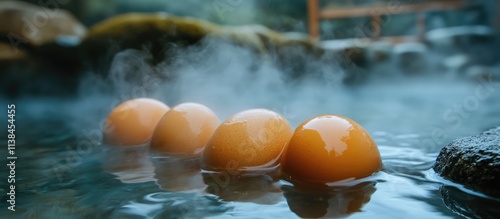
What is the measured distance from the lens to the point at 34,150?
472 centimetres

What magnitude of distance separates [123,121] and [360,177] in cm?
272

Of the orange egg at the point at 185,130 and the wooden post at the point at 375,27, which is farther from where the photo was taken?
the wooden post at the point at 375,27

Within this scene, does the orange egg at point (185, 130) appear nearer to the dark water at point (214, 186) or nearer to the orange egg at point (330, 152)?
the dark water at point (214, 186)

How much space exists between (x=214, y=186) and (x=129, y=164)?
1.22 meters

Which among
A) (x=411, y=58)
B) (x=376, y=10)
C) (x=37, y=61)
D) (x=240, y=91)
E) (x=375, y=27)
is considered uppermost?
(x=376, y=10)

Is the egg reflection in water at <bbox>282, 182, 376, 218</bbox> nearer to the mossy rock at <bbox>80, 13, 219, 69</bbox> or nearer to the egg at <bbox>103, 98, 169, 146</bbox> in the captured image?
the egg at <bbox>103, 98, 169, 146</bbox>

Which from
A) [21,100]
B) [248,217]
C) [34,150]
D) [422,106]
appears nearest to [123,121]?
[34,150]

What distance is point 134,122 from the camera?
4406 millimetres

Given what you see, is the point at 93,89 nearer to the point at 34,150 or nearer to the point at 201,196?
the point at 34,150

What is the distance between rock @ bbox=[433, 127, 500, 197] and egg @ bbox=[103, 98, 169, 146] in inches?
116

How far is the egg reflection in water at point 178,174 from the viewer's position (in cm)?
298

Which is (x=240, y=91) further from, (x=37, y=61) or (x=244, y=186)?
(x=244, y=186)

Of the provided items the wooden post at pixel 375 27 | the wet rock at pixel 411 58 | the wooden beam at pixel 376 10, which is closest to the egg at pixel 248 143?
the wet rock at pixel 411 58

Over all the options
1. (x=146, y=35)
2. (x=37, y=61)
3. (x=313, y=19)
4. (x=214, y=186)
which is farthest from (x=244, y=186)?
(x=313, y=19)
